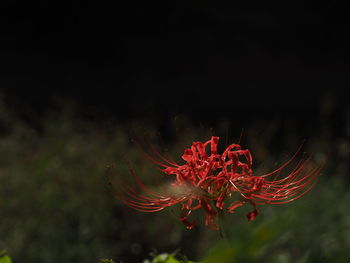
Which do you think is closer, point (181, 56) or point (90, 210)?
point (90, 210)

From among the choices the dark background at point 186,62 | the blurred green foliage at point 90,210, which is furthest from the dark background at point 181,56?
the blurred green foliage at point 90,210

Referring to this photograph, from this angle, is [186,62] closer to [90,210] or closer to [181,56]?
[181,56]

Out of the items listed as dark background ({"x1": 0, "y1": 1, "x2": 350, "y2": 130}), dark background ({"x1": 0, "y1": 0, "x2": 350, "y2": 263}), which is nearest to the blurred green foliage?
dark background ({"x1": 0, "y1": 0, "x2": 350, "y2": 263})

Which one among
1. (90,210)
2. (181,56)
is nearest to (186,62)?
(181,56)

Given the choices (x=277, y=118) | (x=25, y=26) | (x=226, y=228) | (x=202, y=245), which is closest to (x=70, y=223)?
(x=202, y=245)

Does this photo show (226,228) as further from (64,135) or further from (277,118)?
(277,118)

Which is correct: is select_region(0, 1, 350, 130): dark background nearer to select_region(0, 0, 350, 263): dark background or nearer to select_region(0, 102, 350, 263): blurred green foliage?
select_region(0, 0, 350, 263): dark background
